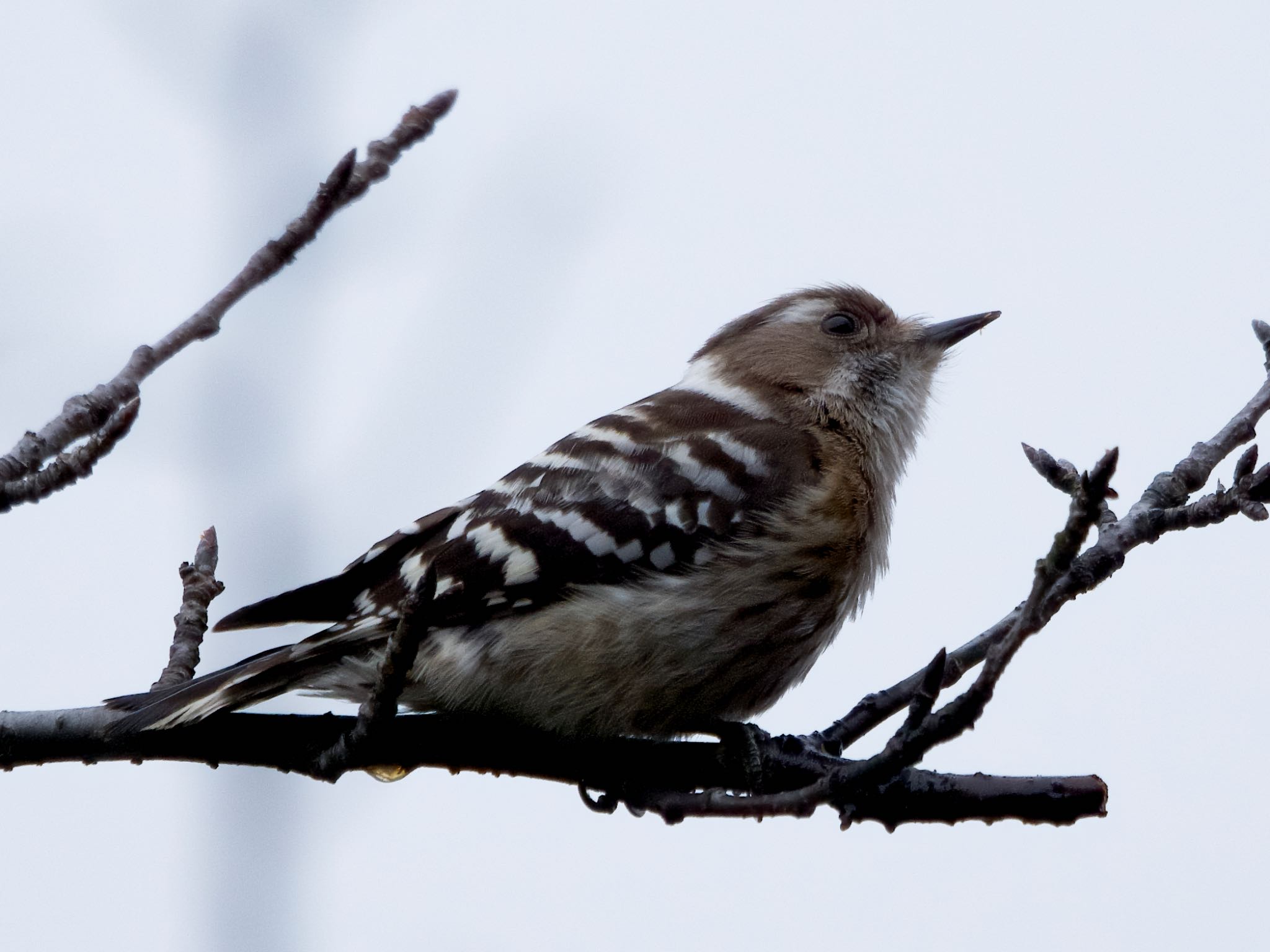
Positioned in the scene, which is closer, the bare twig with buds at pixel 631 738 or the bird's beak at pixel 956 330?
the bare twig with buds at pixel 631 738

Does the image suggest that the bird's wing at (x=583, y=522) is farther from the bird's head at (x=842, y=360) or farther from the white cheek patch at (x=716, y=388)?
the bird's head at (x=842, y=360)

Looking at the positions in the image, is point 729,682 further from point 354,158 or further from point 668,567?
point 354,158

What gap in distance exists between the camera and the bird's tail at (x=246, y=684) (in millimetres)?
3199

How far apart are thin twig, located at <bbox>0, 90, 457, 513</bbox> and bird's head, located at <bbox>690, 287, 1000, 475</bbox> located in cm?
253

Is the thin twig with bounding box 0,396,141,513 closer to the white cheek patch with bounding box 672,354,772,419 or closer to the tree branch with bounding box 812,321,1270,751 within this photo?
the tree branch with bounding box 812,321,1270,751

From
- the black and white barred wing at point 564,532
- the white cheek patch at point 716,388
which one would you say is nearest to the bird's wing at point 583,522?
the black and white barred wing at point 564,532

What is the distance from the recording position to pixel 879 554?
4.63 meters

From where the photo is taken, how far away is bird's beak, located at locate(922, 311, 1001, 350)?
18.2ft

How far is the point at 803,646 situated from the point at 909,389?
5.28ft

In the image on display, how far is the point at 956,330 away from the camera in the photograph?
556 centimetres

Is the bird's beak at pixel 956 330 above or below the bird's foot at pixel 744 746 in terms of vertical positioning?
above

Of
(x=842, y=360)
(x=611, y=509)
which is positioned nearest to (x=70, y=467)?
(x=611, y=509)

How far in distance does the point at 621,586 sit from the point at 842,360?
6.12ft

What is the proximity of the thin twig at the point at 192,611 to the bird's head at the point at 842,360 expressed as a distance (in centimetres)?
221
